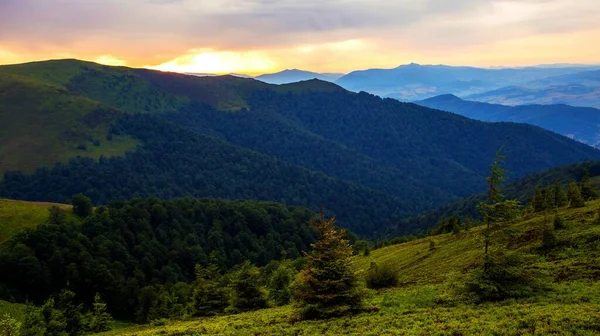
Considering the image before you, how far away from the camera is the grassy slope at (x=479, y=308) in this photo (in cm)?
2350

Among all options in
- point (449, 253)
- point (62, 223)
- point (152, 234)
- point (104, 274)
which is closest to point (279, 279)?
point (449, 253)

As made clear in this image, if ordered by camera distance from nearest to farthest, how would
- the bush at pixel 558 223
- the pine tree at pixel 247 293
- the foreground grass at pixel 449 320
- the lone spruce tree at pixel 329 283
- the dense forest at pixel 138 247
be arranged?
the foreground grass at pixel 449 320 → the lone spruce tree at pixel 329 283 → the bush at pixel 558 223 → the pine tree at pixel 247 293 → the dense forest at pixel 138 247

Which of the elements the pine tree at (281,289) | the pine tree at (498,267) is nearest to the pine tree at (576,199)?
the pine tree at (498,267)

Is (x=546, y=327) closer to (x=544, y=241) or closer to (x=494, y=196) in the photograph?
(x=494, y=196)

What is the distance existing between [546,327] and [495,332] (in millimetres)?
2525

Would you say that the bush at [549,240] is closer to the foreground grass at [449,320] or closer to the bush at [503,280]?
the foreground grass at [449,320]

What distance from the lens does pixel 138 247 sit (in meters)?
130

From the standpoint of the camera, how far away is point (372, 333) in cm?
2630

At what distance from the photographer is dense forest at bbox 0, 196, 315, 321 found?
319 feet

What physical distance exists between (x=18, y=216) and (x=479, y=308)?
13406 cm

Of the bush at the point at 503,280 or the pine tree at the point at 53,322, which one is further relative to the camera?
the pine tree at the point at 53,322

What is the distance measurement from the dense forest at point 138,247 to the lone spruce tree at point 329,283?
1069 inches

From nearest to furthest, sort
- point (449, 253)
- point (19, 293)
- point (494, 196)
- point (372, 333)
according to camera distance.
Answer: point (372, 333)
point (494, 196)
point (449, 253)
point (19, 293)

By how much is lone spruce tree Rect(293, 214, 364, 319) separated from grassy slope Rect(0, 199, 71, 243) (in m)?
108
